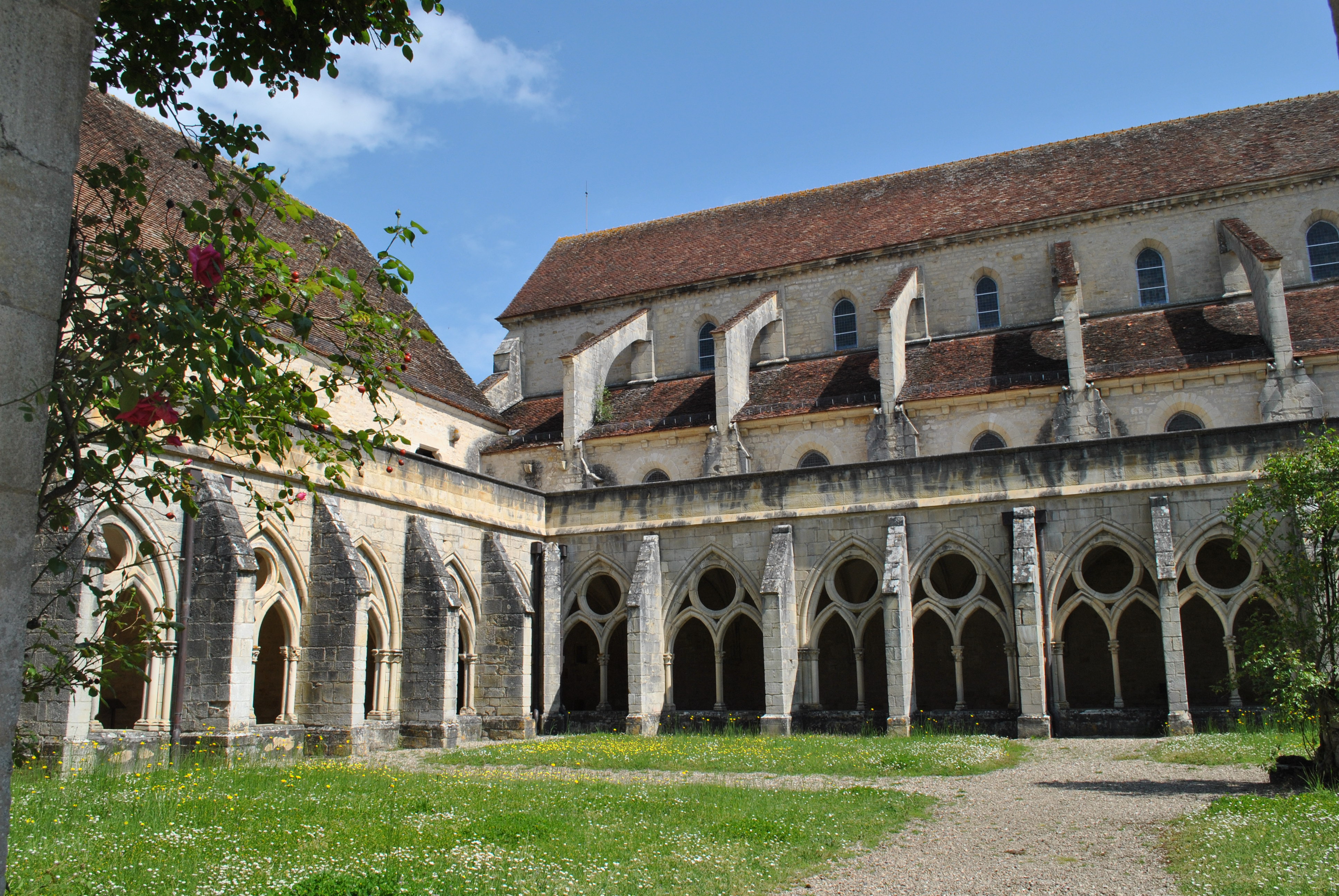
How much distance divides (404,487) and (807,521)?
23.3 feet

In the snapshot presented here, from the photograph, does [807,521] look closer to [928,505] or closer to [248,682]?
[928,505]

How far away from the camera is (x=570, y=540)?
21.3 meters

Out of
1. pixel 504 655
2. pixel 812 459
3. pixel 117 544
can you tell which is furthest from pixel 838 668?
pixel 117 544

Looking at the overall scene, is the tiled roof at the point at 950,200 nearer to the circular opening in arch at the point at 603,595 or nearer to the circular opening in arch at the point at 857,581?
the circular opening in arch at the point at 857,581

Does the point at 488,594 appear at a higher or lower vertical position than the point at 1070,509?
lower

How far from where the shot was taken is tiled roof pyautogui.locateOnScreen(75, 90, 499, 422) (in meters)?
18.7

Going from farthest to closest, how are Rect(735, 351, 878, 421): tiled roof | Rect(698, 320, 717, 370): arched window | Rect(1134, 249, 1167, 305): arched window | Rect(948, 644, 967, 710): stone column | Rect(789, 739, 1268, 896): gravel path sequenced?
Rect(698, 320, 717, 370): arched window < Rect(1134, 249, 1167, 305): arched window < Rect(735, 351, 878, 421): tiled roof < Rect(948, 644, 967, 710): stone column < Rect(789, 739, 1268, 896): gravel path

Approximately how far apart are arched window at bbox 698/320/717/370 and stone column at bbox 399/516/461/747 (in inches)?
530

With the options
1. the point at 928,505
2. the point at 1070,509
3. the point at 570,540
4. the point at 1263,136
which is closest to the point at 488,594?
the point at 570,540

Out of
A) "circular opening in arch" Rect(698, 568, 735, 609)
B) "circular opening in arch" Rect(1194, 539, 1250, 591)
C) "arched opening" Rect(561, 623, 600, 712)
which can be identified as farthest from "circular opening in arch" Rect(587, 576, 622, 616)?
"circular opening in arch" Rect(1194, 539, 1250, 591)

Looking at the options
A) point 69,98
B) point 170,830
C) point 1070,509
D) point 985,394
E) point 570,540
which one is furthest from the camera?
point 985,394

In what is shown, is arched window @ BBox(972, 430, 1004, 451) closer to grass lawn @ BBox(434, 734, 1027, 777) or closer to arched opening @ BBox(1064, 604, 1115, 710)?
arched opening @ BBox(1064, 604, 1115, 710)

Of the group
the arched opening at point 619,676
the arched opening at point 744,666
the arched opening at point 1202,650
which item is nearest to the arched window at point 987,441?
the arched opening at point 1202,650

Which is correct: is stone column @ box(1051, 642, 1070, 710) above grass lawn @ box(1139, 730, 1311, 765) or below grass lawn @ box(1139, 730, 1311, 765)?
above
